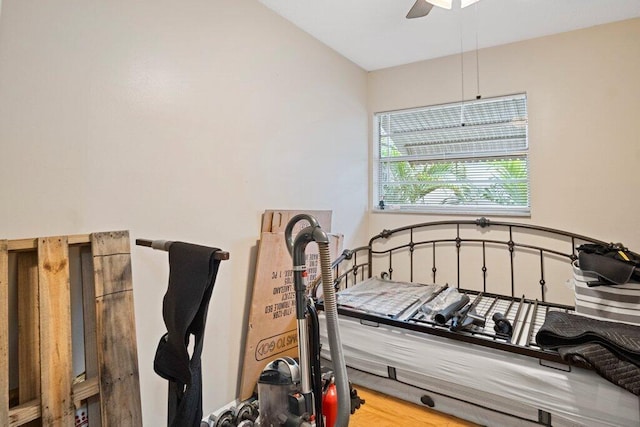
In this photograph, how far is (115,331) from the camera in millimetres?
1345

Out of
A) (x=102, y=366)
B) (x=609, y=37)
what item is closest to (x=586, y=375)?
(x=102, y=366)

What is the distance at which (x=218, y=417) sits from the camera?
176 cm

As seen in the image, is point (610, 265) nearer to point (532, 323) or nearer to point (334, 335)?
point (532, 323)

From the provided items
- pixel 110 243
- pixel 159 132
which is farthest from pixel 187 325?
pixel 159 132

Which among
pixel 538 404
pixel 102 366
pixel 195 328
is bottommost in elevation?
pixel 538 404

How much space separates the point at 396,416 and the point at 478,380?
0.52m

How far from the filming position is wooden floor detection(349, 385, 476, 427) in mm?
1856

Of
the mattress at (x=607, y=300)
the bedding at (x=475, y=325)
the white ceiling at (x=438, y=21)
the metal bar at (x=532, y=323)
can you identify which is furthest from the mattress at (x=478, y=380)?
the white ceiling at (x=438, y=21)

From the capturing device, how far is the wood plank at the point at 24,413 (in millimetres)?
1072

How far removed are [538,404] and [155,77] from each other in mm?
2368

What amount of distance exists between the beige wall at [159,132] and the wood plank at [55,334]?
124 millimetres

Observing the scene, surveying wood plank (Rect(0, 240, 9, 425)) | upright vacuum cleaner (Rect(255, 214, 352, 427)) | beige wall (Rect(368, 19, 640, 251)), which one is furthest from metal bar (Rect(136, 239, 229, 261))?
beige wall (Rect(368, 19, 640, 251))

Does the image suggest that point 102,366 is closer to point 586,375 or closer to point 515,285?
point 586,375

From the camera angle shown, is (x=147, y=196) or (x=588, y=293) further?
(x=588, y=293)
